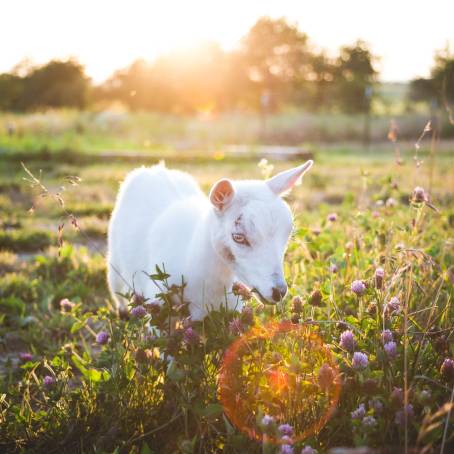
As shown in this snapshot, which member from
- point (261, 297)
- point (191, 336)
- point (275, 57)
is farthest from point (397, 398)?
point (275, 57)

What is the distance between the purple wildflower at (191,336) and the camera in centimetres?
213

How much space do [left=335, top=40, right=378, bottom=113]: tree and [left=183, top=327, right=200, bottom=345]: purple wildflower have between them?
40.9 m

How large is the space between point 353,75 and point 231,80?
9616mm

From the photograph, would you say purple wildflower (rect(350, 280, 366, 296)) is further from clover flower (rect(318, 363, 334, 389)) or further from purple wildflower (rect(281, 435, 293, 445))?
purple wildflower (rect(281, 435, 293, 445))

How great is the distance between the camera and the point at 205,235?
262cm

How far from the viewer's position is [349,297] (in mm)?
3031

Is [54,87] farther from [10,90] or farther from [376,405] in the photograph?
→ [376,405]

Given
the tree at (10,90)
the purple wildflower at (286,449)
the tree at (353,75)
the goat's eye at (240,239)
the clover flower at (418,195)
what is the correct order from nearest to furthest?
the purple wildflower at (286,449) < the goat's eye at (240,239) < the clover flower at (418,195) < the tree at (10,90) < the tree at (353,75)

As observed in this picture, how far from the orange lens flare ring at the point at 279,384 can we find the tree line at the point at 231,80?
127 feet

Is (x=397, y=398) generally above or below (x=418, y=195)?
below

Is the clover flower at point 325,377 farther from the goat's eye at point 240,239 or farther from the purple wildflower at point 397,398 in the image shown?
the goat's eye at point 240,239

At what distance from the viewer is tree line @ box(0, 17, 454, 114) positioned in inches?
1542

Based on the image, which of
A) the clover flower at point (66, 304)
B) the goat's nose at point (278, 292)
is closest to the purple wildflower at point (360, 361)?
the goat's nose at point (278, 292)

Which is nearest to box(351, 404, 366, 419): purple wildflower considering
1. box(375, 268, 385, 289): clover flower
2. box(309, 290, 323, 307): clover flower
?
box(309, 290, 323, 307): clover flower
